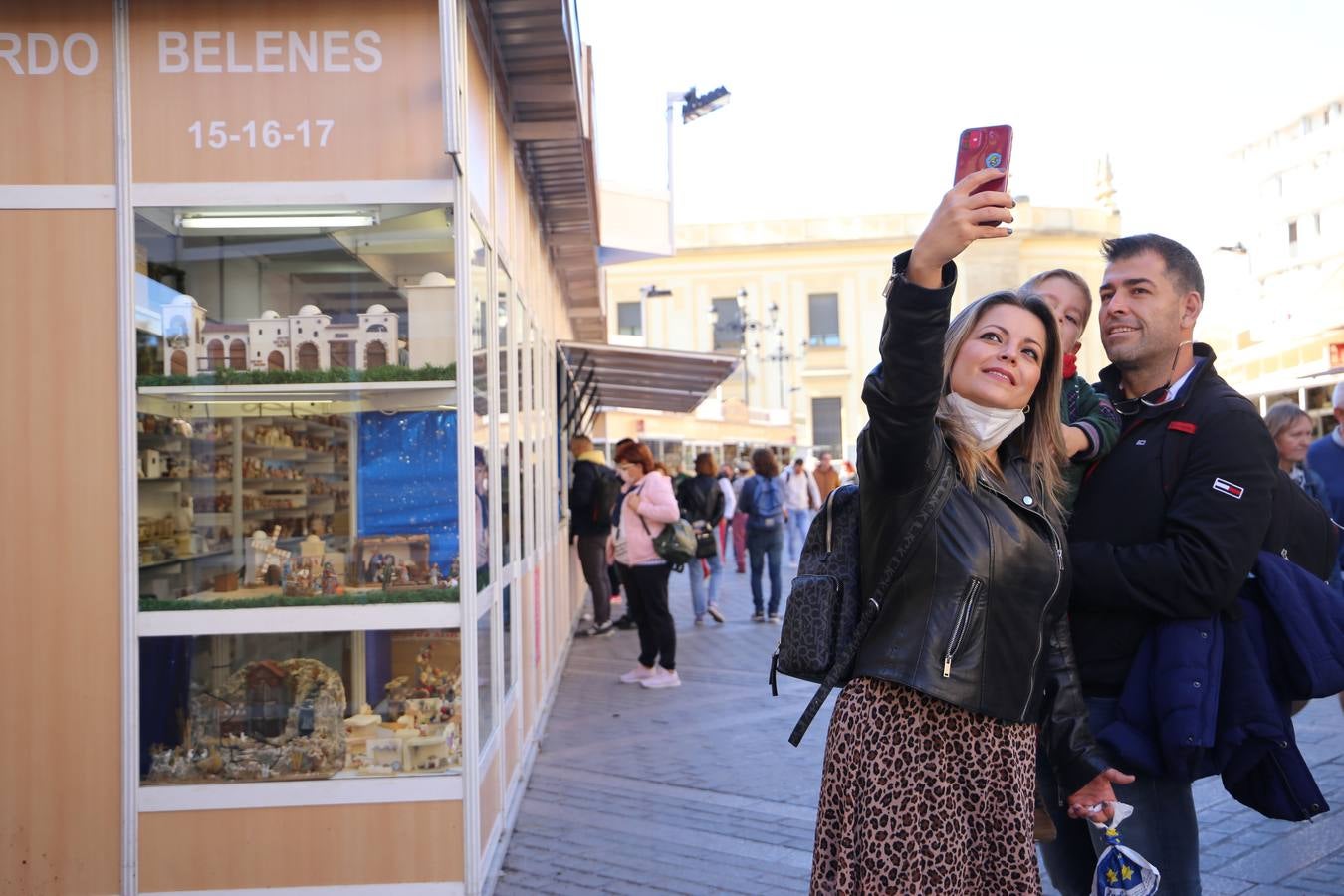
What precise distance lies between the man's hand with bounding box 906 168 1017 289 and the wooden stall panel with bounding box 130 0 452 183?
3.17 m

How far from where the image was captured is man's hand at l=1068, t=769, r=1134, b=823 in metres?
3.03

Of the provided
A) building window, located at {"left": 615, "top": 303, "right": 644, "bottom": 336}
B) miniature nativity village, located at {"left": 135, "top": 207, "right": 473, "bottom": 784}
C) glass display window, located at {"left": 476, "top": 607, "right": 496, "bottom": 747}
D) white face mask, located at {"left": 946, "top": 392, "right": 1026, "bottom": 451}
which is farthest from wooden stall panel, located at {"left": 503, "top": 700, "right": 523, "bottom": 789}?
building window, located at {"left": 615, "top": 303, "right": 644, "bottom": 336}

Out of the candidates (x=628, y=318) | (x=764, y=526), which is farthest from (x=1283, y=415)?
(x=628, y=318)

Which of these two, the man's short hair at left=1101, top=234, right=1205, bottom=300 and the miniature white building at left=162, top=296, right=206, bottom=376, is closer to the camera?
the man's short hair at left=1101, top=234, right=1205, bottom=300

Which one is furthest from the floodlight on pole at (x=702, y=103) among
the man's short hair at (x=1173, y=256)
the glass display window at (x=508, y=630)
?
the man's short hair at (x=1173, y=256)

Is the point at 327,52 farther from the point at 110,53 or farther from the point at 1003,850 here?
the point at 1003,850

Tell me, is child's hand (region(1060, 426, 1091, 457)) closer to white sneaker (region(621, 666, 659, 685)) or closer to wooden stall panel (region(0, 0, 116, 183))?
wooden stall panel (region(0, 0, 116, 183))

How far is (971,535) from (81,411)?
3.71m

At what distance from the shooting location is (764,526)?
52.2 feet

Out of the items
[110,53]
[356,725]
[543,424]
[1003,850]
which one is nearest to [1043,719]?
[1003,850]

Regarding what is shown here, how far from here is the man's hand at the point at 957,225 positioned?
2408 millimetres

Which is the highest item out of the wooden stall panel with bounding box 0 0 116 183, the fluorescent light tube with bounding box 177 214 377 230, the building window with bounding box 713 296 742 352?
the building window with bounding box 713 296 742 352

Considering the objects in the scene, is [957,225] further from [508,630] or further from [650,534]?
[650,534]

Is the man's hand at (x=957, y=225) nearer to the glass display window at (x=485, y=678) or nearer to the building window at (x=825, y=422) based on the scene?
the glass display window at (x=485, y=678)
